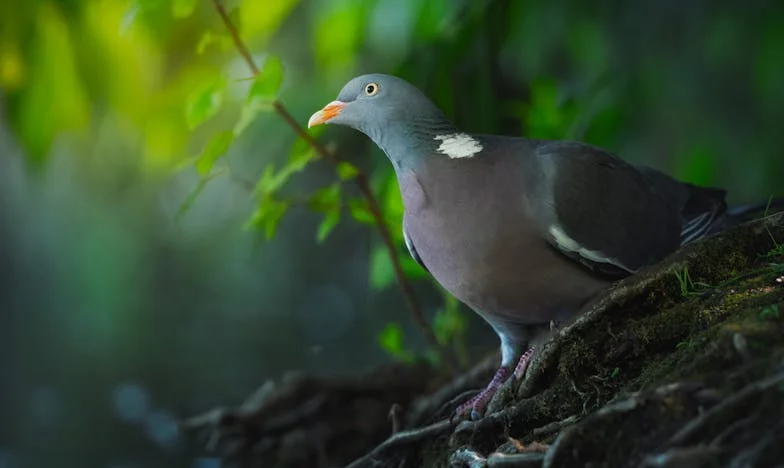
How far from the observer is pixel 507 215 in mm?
1280

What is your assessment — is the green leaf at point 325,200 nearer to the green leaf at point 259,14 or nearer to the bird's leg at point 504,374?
the green leaf at point 259,14

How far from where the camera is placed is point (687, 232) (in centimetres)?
160

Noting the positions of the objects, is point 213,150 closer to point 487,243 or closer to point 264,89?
point 264,89

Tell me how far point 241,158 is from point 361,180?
1216 mm

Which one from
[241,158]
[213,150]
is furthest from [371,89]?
[241,158]

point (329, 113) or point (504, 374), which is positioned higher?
point (329, 113)

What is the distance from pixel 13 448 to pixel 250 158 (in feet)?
4.83

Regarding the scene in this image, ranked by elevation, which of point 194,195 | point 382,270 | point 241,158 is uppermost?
point 194,195

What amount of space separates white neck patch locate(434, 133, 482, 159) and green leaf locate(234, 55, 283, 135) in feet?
1.00

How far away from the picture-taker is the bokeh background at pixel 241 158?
6.20ft

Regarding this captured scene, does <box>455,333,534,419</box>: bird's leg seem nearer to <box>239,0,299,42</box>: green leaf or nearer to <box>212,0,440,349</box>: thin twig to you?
<box>212,0,440,349</box>: thin twig

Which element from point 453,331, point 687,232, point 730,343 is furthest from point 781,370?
point 453,331

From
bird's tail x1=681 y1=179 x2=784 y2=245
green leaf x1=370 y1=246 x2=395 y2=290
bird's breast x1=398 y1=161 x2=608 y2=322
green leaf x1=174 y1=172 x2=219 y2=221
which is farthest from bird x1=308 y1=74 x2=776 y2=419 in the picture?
green leaf x1=370 y1=246 x2=395 y2=290

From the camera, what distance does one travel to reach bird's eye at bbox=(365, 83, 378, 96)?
55.4 inches
